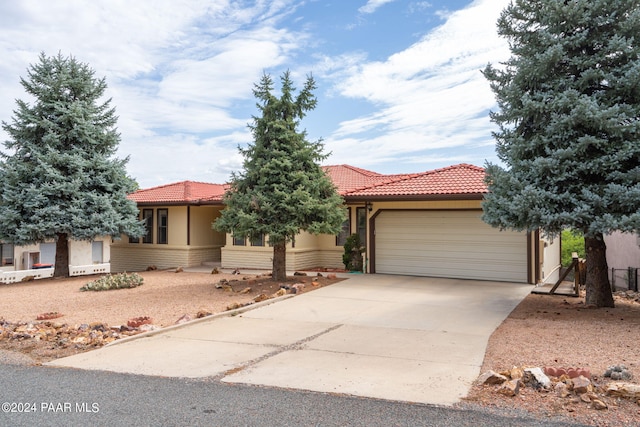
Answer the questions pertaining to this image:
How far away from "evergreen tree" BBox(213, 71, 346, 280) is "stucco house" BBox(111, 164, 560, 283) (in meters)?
1.43

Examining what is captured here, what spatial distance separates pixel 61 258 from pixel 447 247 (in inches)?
535

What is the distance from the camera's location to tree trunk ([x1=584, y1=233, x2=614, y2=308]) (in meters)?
9.68

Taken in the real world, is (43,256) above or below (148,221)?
below

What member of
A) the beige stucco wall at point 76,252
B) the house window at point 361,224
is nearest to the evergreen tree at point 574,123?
the house window at point 361,224

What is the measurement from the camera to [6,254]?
25953 mm

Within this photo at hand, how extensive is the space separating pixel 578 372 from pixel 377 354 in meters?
2.38

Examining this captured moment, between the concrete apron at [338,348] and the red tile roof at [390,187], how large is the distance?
13.5 feet

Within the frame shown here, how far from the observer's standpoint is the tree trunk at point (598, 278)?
31.8 ft

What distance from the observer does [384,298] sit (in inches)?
433

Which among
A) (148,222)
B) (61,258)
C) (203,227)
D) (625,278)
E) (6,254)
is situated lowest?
(625,278)

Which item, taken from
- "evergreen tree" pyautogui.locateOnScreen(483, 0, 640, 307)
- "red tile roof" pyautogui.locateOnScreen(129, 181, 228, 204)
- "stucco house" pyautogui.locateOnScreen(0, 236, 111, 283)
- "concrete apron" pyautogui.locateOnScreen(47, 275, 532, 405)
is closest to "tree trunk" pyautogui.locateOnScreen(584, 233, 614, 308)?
"evergreen tree" pyautogui.locateOnScreen(483, 0, 640, 307)

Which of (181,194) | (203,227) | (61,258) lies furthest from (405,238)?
(61,258)

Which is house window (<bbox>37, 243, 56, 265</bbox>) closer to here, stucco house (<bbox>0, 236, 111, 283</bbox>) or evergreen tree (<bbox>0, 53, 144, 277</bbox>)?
stucco house (<bbox>0, 236, 111, 283</bbox>)

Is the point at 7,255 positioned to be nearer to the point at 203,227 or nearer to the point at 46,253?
the point at 46,253
